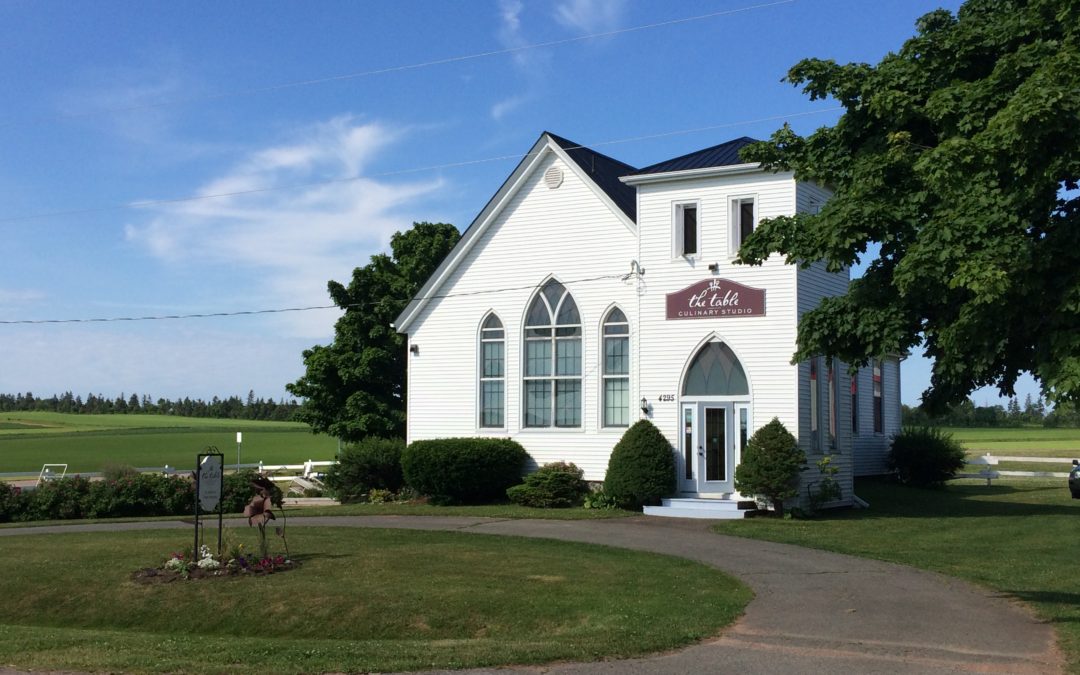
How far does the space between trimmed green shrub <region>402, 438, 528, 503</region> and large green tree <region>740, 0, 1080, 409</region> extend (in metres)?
15.4

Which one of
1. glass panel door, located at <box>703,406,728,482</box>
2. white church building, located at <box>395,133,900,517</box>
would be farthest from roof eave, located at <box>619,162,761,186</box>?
glass panel door, located at <box>703,406,728,482</box>

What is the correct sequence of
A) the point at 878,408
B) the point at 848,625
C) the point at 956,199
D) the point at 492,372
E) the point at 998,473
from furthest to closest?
the point at 998,473 → the point at 878,408 → the point at 492,372 → the point at 848,625 → the point at 956,199

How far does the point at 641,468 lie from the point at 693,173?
7.17 metres

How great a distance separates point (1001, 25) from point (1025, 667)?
21.2 ft

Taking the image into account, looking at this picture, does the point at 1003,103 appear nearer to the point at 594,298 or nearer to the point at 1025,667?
the point at 1025,667

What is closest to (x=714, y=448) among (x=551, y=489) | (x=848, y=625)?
(x=551, y=489)

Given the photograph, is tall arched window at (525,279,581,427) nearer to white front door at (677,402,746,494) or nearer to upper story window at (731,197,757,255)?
white front door at (677,402,746,494)

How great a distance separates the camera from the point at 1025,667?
9.25 meters

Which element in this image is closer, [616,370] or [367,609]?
[367,609]

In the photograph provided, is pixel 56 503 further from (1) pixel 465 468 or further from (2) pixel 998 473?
(2) pixel 998 473

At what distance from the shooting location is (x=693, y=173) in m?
25.0

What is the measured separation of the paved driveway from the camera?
9.35 meters

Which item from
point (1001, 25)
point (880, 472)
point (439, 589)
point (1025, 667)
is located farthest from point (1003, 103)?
point (880, 472)

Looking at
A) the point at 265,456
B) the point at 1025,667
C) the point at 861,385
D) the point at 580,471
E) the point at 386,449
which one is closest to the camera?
the point at 1025,667
